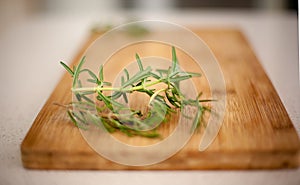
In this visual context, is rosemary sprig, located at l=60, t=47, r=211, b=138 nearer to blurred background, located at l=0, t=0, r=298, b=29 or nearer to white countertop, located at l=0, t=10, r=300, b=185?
white countertop, located at l=0, t=10, r=300, b=185

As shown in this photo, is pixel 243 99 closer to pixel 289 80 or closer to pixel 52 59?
pixel 289 80

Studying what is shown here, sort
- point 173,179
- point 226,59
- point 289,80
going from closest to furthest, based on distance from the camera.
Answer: point 173,179
point 289,80
point 226,59

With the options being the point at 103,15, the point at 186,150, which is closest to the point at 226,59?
the point at 186,150

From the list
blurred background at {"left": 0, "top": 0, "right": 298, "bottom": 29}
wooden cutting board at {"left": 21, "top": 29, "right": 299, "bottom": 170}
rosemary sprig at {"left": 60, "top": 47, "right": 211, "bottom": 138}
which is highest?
blurred background at {"left": 0, "top": 0, "right": 298, "bottom": 29}

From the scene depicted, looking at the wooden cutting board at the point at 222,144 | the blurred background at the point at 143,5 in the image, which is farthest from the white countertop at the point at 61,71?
the blurred background at the point at 143,5

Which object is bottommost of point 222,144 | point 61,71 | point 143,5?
point 222,144

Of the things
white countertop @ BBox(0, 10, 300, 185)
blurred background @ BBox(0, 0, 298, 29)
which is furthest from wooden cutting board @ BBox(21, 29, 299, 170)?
blurred background @ BBox(0, 0, 298, 29)

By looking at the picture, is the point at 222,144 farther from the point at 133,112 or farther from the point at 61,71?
the point at 61,71

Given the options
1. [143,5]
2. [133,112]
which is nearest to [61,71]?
[133,112]

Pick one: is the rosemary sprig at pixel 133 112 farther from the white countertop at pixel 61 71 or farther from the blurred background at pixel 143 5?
the blurred background at pixel 143 5
